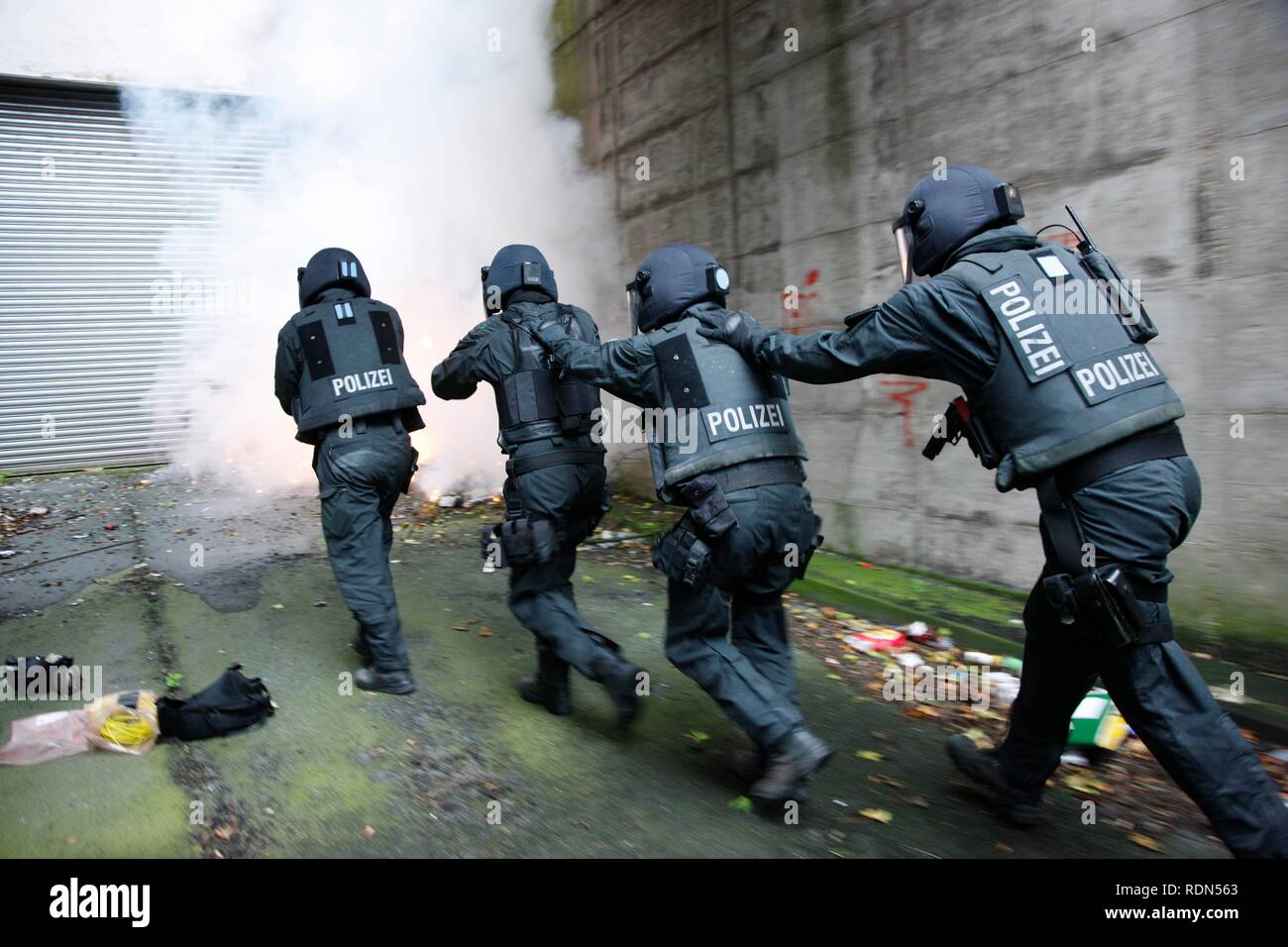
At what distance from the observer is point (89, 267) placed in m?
8.94

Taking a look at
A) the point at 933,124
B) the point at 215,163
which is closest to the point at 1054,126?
the point at 933,124

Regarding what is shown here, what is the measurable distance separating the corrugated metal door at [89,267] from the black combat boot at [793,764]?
8689 mm

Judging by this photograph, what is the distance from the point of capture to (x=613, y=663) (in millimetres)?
3275

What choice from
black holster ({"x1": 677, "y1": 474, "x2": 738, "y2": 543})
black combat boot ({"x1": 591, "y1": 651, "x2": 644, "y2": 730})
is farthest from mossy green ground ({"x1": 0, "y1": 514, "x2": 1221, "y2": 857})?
black holster ({"x1": 677, "y1": 474, "x2": 738, "y2": 543})

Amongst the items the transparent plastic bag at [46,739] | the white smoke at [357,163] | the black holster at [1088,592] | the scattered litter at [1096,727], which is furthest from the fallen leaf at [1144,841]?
the white smoke at [357,163]

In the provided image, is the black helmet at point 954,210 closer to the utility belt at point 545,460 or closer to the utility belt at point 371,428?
the utility belt at point 545,460

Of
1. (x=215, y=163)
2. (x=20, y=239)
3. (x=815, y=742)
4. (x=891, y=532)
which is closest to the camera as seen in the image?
(x=815, y=742)

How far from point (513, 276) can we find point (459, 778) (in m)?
2.03

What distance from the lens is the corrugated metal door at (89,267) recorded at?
860 cm

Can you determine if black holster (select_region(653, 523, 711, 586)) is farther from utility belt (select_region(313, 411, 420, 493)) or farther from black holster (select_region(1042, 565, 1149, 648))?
utility belt (select_region(313, 411, 420, 493))

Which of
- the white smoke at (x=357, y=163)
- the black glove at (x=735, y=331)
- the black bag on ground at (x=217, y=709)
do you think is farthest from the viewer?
the white smoke at (x=357, y=163)
